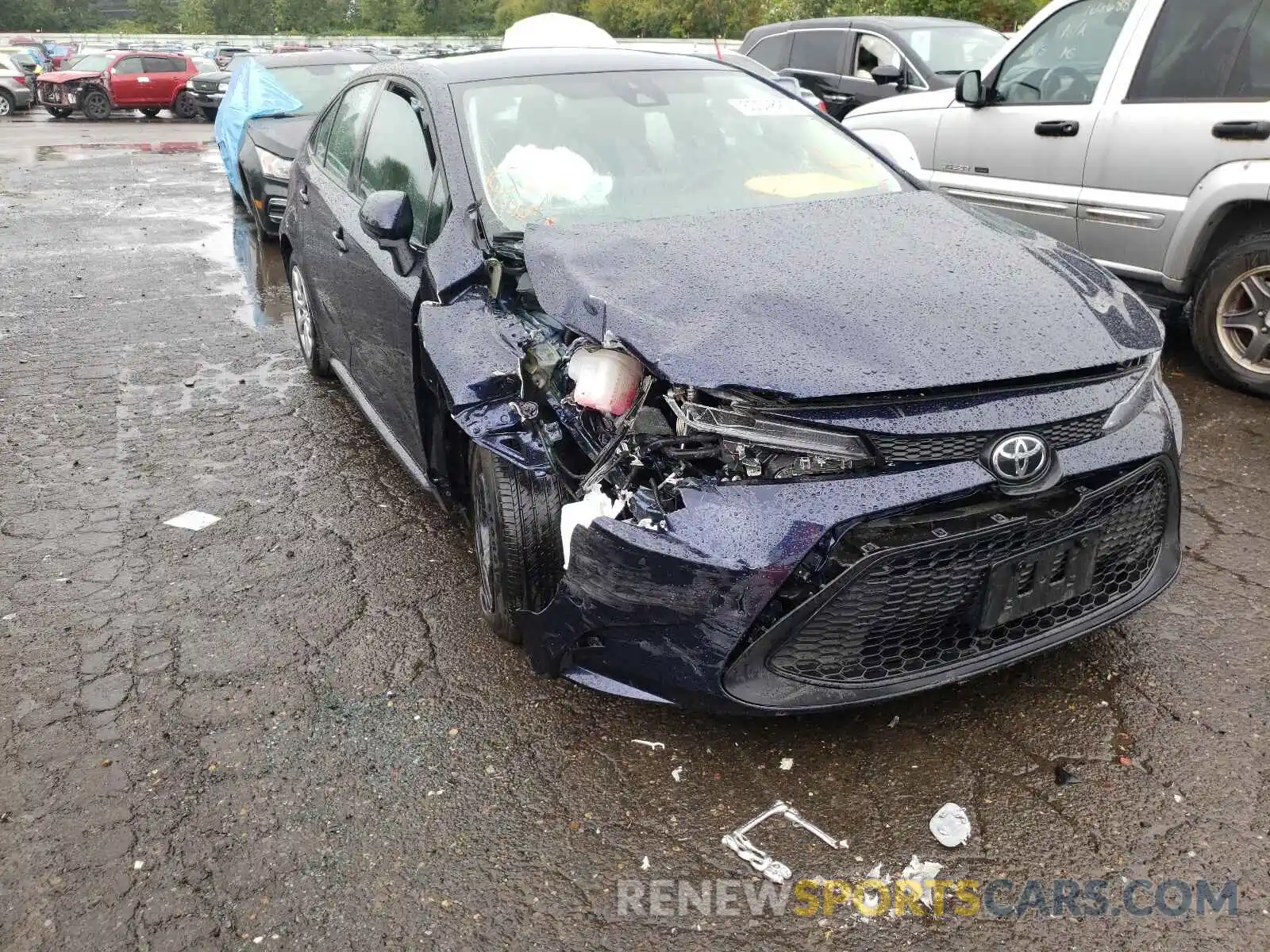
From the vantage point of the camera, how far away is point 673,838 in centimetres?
254

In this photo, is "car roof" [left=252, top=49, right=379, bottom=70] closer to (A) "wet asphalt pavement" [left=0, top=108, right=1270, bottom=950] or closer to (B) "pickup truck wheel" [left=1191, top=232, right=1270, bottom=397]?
(A) "wet asphalt pavement" [left=0, top=108, right=1270, bottom=950]

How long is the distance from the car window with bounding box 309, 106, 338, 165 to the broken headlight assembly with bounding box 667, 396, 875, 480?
335cm

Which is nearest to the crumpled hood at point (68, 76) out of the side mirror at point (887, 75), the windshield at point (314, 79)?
the windshield at point (314, 79)

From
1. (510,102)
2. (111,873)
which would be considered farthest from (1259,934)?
(510,102)

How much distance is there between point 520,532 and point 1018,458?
1.28 meters

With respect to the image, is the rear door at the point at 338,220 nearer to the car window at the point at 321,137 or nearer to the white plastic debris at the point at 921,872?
the car window at the point at 321,137

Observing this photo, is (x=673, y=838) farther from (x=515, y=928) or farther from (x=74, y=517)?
(x=74, y=517)

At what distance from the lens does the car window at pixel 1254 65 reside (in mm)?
4668

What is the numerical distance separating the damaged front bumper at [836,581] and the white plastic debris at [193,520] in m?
2.10

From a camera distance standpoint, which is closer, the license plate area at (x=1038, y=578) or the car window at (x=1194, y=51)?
the license plate area at (x=1038, y=578)

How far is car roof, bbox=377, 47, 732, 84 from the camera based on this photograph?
3977 millimetres

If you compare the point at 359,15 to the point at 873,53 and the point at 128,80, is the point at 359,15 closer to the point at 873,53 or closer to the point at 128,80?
the point at 128,80

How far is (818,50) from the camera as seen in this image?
416 inches

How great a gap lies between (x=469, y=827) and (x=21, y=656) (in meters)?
1.75
